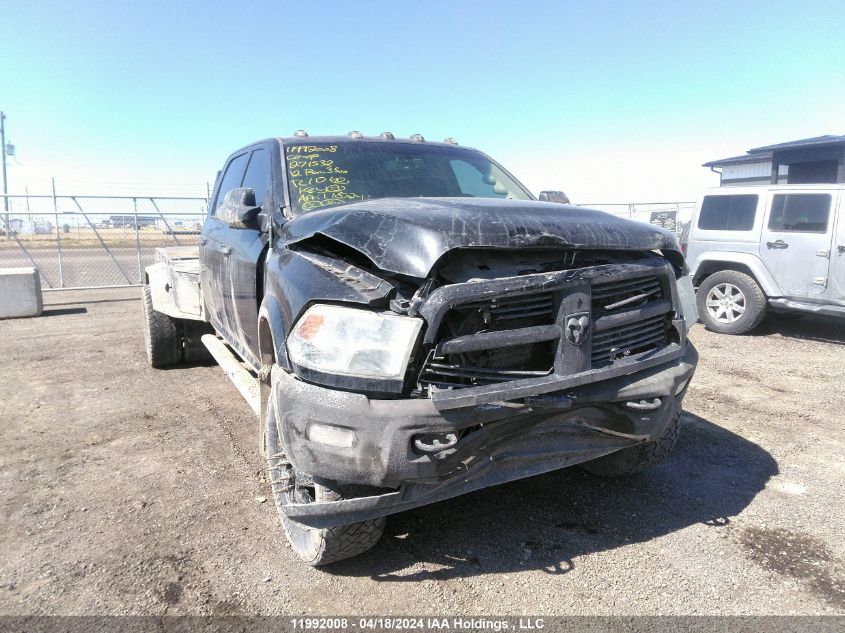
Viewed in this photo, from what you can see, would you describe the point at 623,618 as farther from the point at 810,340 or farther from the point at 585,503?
the point at 810,340

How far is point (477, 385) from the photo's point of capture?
2164 millimetres

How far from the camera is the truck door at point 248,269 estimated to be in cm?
323

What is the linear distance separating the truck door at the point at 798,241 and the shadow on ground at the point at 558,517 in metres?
4.47

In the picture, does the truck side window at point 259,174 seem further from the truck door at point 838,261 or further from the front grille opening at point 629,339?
the truck door at point 838,261

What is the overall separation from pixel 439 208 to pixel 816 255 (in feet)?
21.9

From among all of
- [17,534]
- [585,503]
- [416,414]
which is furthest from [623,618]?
[17,534]

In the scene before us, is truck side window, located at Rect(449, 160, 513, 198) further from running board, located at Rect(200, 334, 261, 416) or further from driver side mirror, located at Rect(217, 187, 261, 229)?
running board, located at Rect(200, 334, 261, 416)

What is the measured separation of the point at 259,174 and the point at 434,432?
2423 mm

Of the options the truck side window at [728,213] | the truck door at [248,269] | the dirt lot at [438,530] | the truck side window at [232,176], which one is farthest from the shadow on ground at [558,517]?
the truck side window at [728,213]

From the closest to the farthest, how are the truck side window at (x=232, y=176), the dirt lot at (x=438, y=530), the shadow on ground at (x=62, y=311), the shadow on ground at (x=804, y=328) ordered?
the dirt lot at (x=438, y=530) → the truck side window at (x=232, y=176) → the shadow on ground at (x=804, y=328) → the shadow on ground at (x=62, y=311)

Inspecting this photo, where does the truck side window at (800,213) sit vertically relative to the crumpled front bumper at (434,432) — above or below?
above

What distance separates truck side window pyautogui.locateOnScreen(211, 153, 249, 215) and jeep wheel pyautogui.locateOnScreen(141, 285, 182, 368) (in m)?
1.52

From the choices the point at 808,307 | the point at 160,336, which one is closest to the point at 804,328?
the point at 808,307

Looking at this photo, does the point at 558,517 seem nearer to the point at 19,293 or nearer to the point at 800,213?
the point at 800,213
